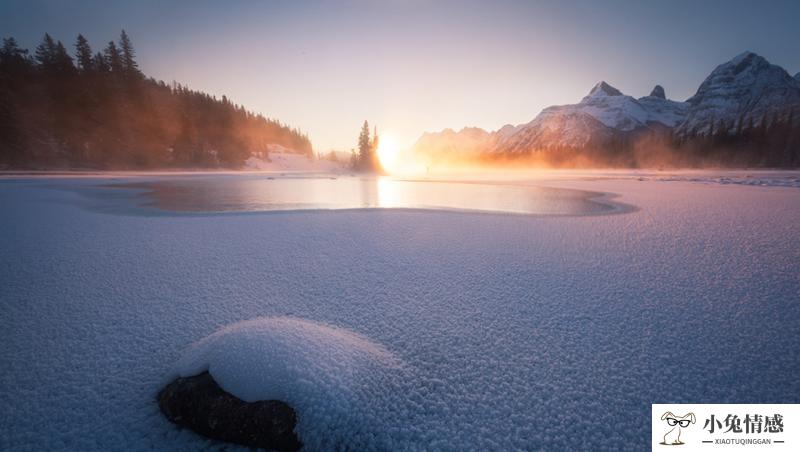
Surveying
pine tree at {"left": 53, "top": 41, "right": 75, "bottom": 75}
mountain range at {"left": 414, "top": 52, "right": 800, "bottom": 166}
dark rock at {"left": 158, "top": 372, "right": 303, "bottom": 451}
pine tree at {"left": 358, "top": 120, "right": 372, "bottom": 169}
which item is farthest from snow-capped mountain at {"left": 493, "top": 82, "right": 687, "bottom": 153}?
dark rock at {"left": 158, "top": 372, "right": 303, "bottom": 451}

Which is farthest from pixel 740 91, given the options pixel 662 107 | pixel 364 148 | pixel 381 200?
pixel 381 200

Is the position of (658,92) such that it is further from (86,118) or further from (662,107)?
(86,118)

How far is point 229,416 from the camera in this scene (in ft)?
5.48

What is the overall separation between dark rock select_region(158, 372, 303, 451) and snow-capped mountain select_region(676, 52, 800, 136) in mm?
129400

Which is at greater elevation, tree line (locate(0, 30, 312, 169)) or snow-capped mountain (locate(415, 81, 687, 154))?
snow-capped mountain (locate(415, 81, 687, 154))

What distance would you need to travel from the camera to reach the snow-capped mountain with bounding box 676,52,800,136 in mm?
95562

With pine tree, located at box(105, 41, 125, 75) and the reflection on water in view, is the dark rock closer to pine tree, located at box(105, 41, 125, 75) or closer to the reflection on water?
the reflection on water

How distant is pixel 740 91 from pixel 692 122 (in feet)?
96.7

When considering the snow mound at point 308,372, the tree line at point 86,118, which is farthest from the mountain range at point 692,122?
the tree line at point 86,118

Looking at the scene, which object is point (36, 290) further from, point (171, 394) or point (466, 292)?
point (466, 292)

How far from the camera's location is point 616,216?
8.38 m

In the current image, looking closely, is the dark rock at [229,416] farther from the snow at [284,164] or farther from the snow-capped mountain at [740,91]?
the snow-capped mountain at [740,91]

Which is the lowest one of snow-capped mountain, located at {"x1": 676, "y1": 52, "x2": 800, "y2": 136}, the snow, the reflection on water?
the reflection on water

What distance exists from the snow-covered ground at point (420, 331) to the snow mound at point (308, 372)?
0.02m
